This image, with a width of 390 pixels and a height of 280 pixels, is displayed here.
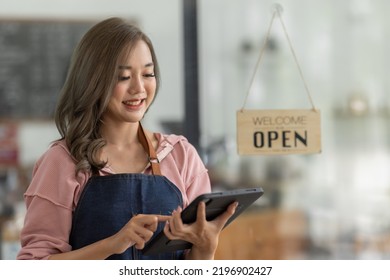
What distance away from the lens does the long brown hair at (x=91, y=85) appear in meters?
1.15

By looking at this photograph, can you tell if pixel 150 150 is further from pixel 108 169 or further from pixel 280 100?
pixel 280 100

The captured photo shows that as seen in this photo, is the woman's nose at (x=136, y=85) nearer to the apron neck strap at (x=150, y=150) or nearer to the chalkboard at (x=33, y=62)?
the apron neck strap at (x=150, y=150)

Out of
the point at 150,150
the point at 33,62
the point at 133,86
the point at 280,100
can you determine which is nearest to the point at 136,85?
the point at 133,86

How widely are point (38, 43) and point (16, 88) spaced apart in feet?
0.51

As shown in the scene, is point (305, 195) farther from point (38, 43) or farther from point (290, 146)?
point (38, 43)

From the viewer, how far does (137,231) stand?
107cm

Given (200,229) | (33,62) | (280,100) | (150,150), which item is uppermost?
(33,62)

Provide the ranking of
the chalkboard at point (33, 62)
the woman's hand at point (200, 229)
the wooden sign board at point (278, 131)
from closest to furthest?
the woman's hand at point (200, 229), the wooden sign board at point (278, 131), the chalkboard at point (33, 62)

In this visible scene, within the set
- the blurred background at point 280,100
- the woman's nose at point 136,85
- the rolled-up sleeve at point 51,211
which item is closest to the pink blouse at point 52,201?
the rolled-up sleeve at point 51,211

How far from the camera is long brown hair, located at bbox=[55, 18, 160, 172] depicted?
1150 millimetres

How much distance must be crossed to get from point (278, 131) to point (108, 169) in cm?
34

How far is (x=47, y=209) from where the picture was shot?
112 cm

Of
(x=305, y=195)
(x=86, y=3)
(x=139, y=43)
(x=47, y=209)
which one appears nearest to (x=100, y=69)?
(x=139, y=43)

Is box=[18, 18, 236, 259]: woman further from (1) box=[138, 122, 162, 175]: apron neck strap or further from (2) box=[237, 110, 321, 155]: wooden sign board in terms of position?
(2) box=[237, 110, 321, 155]: wooden sign board
